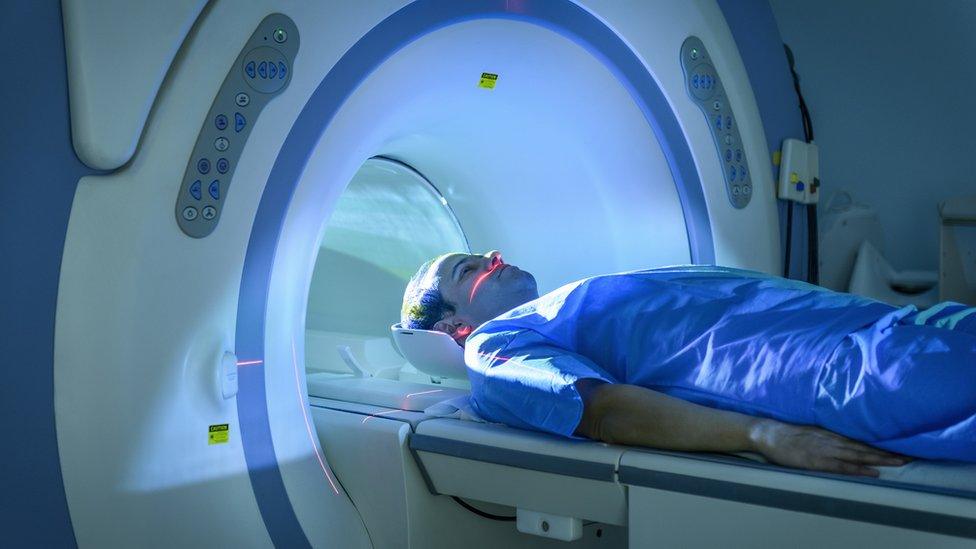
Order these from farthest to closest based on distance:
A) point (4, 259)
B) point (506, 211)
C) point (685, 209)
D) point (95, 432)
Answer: point (506, 211)
point (685, 209)
point (95, 432)
point (4, 259)

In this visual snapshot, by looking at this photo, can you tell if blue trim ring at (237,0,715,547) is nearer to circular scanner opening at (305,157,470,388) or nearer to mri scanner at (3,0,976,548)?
mri scanner at (3,0,976,548)

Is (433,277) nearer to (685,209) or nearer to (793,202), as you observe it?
(685,209)

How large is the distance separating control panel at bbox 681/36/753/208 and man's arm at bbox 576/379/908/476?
3.50 ft

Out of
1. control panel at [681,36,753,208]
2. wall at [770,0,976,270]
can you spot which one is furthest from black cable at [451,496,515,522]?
wall at [770,0,976,270]

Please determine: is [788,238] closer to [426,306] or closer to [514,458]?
[426,306]

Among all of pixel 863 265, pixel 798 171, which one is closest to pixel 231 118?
pixel 798 171

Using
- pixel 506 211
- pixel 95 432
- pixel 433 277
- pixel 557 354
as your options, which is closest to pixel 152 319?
pixel 95 432

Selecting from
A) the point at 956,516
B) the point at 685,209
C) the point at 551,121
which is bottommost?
the point at 956,516

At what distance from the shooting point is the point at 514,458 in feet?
5.30

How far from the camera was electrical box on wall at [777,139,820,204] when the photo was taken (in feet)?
8.84

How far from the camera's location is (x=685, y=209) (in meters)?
2.42

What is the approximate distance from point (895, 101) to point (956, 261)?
0.60 m

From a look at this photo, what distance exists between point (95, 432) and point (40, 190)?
0.33 meters

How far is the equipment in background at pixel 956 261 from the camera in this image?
2.71m
